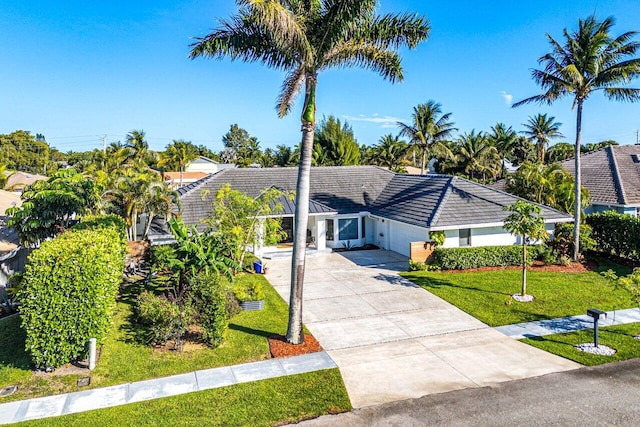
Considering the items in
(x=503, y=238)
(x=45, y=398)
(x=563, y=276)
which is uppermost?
(x=503, y=238)

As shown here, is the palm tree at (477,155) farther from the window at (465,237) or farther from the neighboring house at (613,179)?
the window at (465,237)

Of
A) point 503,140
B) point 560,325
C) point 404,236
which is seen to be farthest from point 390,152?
point 560,325

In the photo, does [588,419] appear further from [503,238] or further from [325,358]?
[503,238]

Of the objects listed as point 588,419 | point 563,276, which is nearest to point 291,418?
point 588,419

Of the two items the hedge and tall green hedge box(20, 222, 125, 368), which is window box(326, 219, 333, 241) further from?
tall green hedge box(20, 222, 125, 368)

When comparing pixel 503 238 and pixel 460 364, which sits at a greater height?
pixel 503 238

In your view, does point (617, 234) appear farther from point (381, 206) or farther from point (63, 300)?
point (63, 300)
